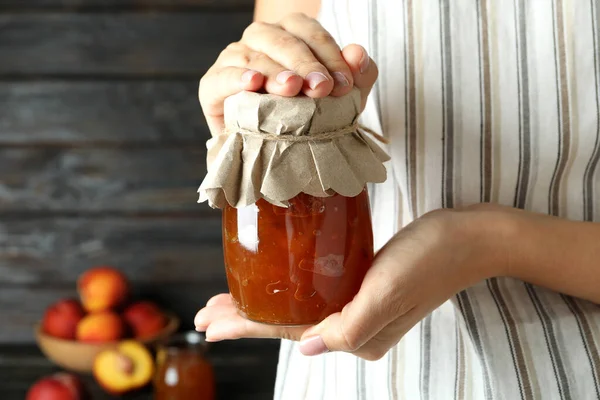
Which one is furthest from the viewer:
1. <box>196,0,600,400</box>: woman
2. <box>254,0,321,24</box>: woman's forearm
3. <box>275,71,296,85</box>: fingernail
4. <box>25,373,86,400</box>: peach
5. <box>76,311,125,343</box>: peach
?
<box>76,311,125,343</box>: peach

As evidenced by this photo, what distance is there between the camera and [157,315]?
1452mm

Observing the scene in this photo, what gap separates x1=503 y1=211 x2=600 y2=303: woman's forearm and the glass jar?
143 millimetres

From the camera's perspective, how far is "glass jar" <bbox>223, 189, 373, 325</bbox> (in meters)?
0.56

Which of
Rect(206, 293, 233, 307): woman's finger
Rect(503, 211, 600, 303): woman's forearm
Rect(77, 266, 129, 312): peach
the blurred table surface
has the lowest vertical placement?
the blurred table surface

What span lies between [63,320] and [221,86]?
981 millimetres

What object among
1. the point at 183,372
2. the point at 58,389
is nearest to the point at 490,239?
the point at 183,372

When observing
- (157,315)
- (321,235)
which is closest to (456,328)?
(321,235)

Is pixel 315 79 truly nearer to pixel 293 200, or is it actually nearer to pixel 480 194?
pixel 293 200

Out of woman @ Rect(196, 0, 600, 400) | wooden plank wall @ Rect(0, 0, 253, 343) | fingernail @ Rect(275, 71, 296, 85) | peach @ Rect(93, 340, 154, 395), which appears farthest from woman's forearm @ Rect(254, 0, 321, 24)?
peach @ Rect(93, 340, 154, 395)

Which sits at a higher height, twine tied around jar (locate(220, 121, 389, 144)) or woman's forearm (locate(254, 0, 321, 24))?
woman's forearm (locate(254, 0, 321, 24))

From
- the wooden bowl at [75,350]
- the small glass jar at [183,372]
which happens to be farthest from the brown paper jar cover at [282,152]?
the wooden bowl at [75,350]

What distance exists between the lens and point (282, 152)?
0.53 metres

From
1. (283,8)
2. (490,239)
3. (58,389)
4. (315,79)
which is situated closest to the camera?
(315,79)

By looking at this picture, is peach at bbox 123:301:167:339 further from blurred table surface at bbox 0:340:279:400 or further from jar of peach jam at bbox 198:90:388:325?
jar of peach jam at bbox 198:90:388:325
